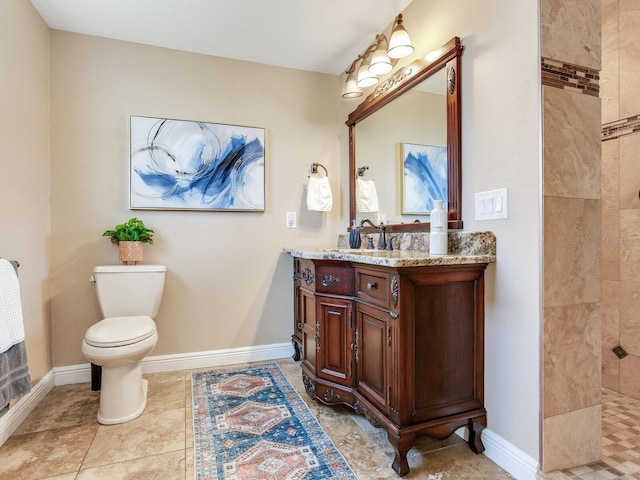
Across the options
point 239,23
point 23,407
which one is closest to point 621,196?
point 239,23

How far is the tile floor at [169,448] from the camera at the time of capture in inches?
54.3

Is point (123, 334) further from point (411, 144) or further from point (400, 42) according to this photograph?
point (400, 42)

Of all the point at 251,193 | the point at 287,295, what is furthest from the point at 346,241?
the point at 251,193

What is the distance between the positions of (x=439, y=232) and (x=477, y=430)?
87 cm

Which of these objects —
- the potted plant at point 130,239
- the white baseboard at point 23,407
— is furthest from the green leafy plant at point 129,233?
the white baseboard at point 23,407

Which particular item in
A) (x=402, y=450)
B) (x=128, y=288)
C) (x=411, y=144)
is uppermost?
(x=411, y=144)

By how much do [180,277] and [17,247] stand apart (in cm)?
92

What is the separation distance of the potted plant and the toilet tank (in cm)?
7

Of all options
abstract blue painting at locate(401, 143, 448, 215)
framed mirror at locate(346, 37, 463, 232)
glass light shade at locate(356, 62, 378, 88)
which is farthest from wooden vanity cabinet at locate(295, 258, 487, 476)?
glass light shade at locate(356, 62, 378, 88)

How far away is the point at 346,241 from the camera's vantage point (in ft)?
9.20

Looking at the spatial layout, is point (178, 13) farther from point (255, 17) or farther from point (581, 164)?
point (581, 164)

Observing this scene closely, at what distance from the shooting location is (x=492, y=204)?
1.47 meters

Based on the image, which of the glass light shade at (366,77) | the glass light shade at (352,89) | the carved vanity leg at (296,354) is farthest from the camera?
the carved vanity leg at (296,354)

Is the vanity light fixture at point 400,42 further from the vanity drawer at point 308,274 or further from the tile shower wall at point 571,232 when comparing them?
the vanity drawer at point 308,274
